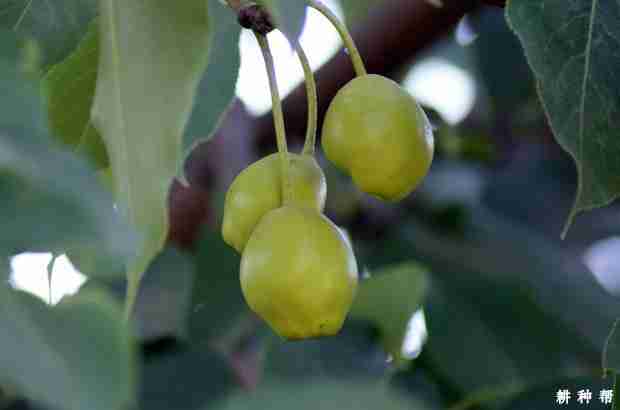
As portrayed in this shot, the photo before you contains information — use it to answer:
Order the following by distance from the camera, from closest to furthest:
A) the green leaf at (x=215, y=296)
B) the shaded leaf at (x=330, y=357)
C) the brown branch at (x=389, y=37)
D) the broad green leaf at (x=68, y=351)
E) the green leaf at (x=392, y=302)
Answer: the broad green leaf at (x=68, y=351) → the shaded leaf at (x=330, y=357) → the green leaf at (x=392, y=302) → the green leaf at (x=215, y=296) → the brown branch at (x=389, y=37)

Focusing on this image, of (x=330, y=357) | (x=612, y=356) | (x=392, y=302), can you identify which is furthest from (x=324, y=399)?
(x=392, y=302)

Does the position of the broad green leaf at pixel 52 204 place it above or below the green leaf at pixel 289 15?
above

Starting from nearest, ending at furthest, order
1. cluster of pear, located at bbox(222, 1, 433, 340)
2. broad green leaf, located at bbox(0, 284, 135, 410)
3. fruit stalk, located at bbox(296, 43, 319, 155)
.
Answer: broad green leaf, located at bbox(0, 284, 135, 410) < cluster of pear, located at bbox(222, 1, 433, 340) < fruit stalk, located at bbox(296, 43, 319, 155)

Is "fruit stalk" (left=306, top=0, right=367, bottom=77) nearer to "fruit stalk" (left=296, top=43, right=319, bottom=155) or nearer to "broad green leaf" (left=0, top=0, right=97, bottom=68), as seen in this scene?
"fruit stalk" (left=296, top=43, right=319, bottom=155)

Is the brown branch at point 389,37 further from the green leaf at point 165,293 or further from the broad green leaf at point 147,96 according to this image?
the broad green leaf at point 147,96

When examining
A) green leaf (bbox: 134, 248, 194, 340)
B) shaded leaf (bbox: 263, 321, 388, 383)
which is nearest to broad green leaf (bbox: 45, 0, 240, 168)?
shaded leaf (bbox: 263, 321, 388, 383)

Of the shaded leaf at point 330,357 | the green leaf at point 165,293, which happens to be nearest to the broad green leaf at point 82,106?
the shaded leaf at point 330,357

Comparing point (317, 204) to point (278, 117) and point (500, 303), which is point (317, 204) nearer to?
point (278, 117)
